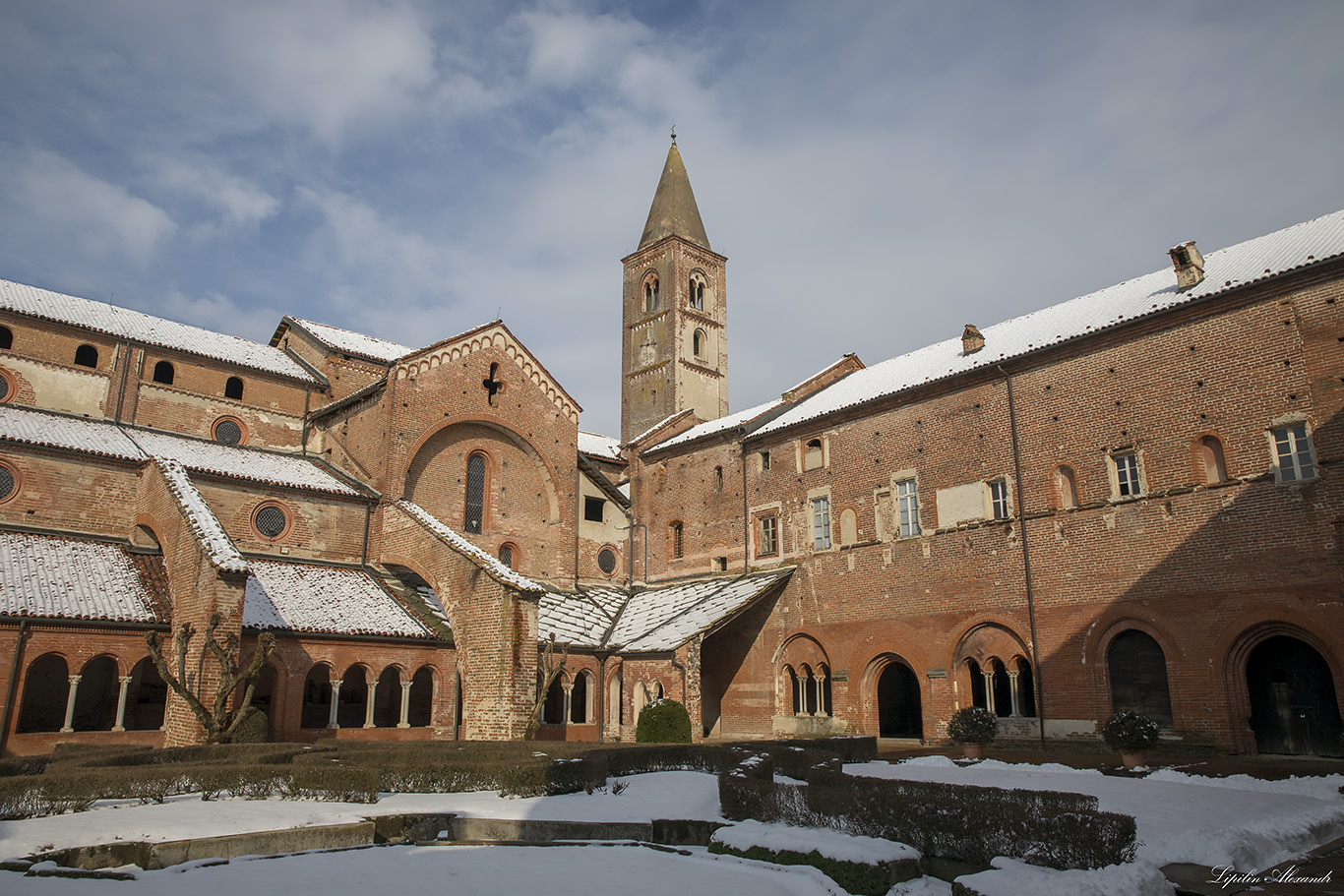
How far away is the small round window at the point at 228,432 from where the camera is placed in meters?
29.1

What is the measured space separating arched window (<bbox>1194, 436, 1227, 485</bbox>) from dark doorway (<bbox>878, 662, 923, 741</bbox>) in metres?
11.4

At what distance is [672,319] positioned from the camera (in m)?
49.5

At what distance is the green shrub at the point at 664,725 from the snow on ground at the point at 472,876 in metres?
13.2

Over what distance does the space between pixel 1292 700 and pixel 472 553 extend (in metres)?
19.3

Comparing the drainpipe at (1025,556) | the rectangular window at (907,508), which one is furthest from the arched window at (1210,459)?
the rectangular window at (907,508)

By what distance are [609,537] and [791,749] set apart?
1880 centimetres

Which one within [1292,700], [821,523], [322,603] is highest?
[821,523]

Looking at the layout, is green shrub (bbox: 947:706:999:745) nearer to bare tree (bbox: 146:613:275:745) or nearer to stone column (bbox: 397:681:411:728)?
stone column (bbox: 397:681:411:728)

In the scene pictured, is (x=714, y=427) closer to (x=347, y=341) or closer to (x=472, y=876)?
(x=347, y=341)

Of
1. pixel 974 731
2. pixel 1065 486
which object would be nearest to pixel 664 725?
pixel 974 731

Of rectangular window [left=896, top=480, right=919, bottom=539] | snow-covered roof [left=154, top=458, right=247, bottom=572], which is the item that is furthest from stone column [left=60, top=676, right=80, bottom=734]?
rectangular window [left=896, top=480, right=919, bottom=539]

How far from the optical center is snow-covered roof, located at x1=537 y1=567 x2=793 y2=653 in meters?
26.4

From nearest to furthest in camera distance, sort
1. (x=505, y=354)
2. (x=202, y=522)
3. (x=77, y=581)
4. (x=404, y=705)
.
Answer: (x=77, y=581) → (x=202, y=522) → (x=404, y=705) → (x=505, y=354)

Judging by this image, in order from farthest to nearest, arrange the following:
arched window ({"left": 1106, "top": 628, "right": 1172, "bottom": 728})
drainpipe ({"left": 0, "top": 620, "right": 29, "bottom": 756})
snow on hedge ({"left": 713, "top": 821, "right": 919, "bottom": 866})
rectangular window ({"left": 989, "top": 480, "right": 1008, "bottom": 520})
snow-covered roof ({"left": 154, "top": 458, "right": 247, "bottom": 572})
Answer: rectangular window ({"left": 989, "top": 480, "right": 1008, "bottom": 520}) < arched window ({"left": 1106, "top": 628, "right": 1172, "bottom": 728}) < snow-covered roof ({"left": 154, "top": 458, "right": 247, "bottom": 572}) < drainpipe ({"left": 0, "top": 620, "right": 29, "bottom": 756}) < snow on hedge ({"left": 713, "top": 821, "right": 919, "bottom": 866})
